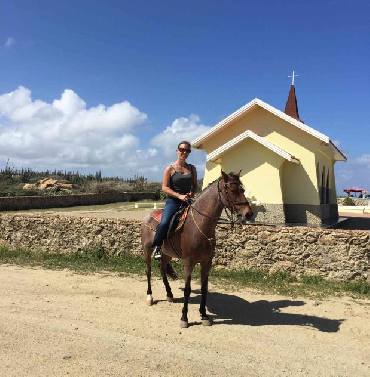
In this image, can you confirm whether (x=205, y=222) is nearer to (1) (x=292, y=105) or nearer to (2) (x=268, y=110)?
(2) (x=268, y=110)

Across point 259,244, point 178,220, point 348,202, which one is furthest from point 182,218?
point 348,202

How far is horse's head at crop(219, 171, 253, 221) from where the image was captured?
736 centimetres

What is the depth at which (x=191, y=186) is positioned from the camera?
847 cm

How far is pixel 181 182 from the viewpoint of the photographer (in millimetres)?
8328

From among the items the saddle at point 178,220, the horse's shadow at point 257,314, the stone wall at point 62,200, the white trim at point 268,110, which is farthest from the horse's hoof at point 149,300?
the stone wall at point 62,200

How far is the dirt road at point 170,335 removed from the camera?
576 cm

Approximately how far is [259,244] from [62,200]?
1105 inches

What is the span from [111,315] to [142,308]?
78cm

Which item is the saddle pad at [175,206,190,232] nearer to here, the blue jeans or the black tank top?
the blue jeans

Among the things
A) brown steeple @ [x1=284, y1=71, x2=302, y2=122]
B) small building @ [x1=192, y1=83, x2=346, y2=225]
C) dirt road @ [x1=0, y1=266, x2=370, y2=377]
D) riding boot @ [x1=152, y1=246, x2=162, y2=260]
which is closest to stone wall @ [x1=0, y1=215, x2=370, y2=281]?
dirt road @ [x1=0, y1=266, x2=370, y2=377]

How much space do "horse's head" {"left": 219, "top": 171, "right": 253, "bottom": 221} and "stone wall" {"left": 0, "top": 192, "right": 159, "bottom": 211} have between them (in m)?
Result: 27.3

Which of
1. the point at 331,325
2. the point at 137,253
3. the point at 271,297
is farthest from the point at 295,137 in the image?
the point at 331,325

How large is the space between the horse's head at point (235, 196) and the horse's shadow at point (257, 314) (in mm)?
1843

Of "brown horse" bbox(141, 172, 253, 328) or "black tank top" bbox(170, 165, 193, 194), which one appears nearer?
"brown horse" bbox(141, 172, 253, 328)
